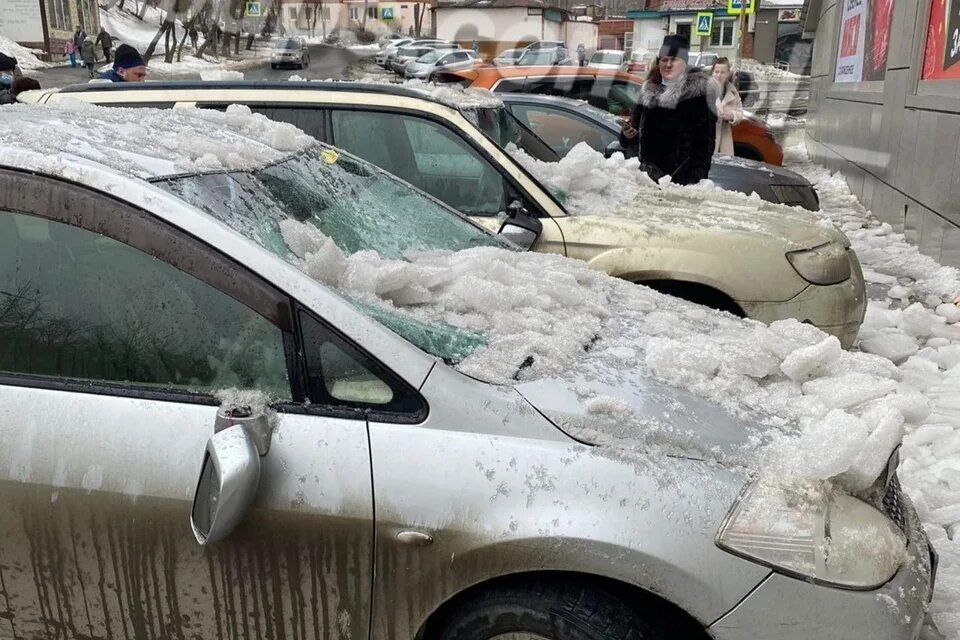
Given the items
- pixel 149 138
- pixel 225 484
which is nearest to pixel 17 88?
pixel 149 138

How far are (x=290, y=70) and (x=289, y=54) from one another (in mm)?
1508

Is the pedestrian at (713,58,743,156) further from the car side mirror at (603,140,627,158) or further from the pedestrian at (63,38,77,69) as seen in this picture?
the pedestrian at (63,38,77,69)

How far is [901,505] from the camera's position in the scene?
2297mm

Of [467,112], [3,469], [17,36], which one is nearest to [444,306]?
[3,469]

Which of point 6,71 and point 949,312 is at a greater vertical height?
point 6,71

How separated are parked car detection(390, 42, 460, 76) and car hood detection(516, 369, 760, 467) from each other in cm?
3770

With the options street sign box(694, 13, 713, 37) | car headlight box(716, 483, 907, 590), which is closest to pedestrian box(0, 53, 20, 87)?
car headlight box(716, 483, 907, 590)

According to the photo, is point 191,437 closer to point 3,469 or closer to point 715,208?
point 3,469

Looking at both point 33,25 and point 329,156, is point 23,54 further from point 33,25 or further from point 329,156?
point 329,156

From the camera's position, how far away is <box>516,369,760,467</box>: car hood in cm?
200

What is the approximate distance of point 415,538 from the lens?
193 centimetres

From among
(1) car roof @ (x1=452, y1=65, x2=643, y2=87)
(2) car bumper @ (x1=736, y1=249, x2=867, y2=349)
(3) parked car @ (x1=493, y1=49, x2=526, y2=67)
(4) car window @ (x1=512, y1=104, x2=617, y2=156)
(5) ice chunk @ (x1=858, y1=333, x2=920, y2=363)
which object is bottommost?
(5) ice chunk @ (x1=858, y1=333, x2=920, y2=363)

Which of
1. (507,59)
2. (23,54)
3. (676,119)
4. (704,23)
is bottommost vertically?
(676,119)

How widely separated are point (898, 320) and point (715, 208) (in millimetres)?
1918
